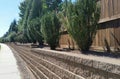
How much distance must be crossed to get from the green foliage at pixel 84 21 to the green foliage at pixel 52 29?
9.49 metres

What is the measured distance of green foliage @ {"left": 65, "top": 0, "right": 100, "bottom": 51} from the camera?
14156 mm

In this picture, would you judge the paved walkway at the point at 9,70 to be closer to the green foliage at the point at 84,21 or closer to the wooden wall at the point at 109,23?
the green foliage at the point at 84,21

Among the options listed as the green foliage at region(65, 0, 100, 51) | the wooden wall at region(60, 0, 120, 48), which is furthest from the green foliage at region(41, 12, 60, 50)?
the green foliage at region(65, 0, 100, 51)

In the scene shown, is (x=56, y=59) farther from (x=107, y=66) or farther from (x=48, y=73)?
(x=107, y=66)

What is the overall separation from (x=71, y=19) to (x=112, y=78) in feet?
25.0

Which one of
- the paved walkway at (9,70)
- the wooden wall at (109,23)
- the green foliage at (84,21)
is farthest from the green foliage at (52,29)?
the green foliage at (84,21)

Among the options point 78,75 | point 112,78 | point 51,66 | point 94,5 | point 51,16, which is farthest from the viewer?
point 51,16

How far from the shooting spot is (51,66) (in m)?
16.2

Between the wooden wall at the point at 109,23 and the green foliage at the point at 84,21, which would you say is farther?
the green foliage at the point at 84,21

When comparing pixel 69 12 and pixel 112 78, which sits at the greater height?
pixel 69 12

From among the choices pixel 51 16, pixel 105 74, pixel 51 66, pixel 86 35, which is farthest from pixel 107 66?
pixel 51 16

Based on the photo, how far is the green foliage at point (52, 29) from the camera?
24.2 metres

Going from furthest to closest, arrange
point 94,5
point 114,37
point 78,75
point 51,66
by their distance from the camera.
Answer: point 51,66 < point 94,5 < point 114,37 < point 78,75

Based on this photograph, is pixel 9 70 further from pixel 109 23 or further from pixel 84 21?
pixel 109 23
